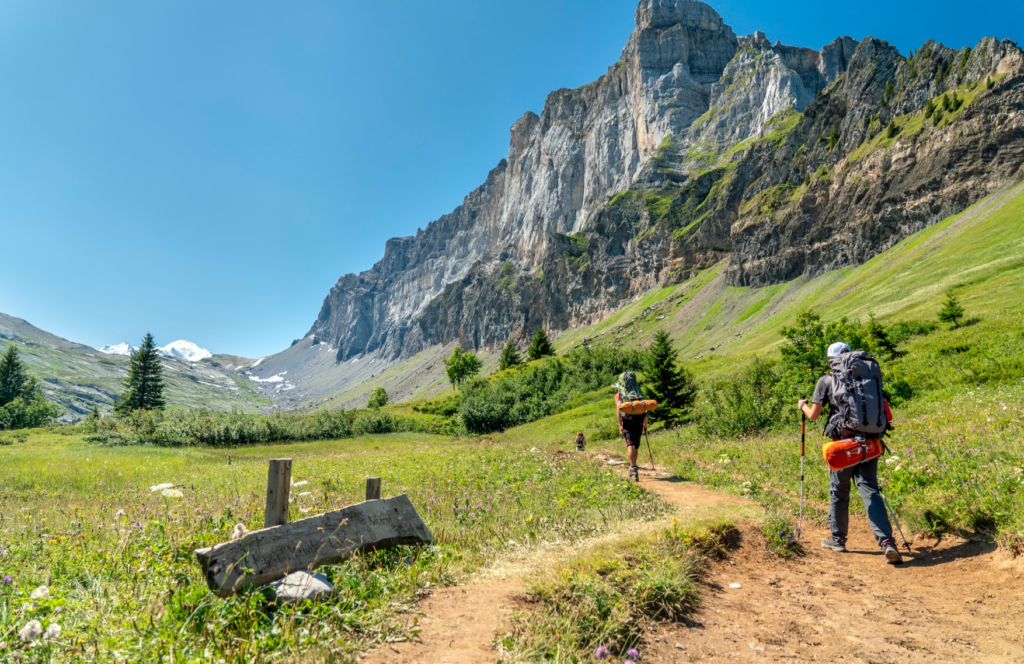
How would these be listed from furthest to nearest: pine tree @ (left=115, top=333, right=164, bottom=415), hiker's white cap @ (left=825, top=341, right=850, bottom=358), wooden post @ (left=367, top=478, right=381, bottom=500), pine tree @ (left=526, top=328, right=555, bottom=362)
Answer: pine tree @ (left=526, top=328, right=555, bottom=362), pine tree @ (left=115, top=333, right=164, bottom=415), hiker's white cap @ (left=825, top=341, right=850, bottom=358), wooden post @ (left=367, top=478, right=381, bottom=500)

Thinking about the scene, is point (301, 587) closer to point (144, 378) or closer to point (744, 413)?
point (744, 413)

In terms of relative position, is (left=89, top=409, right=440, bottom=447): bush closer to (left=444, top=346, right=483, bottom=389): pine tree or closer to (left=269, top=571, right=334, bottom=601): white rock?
(left=269, top=571, right=334, bottom=601): white rock

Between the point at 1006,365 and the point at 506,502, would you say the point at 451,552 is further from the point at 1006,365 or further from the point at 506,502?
the point at 1006,365

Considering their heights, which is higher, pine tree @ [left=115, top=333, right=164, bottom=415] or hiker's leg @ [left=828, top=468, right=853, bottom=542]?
pine tree @ [left=115, top=333, right=164, bottom=415]

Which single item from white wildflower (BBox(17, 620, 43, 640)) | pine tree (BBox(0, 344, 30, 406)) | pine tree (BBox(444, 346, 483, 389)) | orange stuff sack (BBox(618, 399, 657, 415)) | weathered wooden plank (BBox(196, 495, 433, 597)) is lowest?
weathered wooden plank (BBox(196, 495, 433, 597))

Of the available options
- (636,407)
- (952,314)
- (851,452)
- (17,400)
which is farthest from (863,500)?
(17,400)

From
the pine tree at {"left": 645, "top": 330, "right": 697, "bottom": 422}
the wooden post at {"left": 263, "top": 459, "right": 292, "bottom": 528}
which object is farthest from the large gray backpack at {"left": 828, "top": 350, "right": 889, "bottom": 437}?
the pine tree at {"left": 645, "top": 330, "right": 697, "bottom": 422}

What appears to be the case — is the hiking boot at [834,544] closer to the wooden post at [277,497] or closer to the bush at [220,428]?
the wooden post at [277,497]

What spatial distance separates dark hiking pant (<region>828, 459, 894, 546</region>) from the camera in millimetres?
6766

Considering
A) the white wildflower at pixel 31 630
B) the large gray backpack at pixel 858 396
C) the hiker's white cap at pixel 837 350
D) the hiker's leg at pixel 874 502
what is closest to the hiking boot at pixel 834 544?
the hiker's leg at pixel 874 502

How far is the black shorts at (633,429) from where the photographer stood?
1366 cm

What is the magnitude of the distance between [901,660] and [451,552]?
4.98m

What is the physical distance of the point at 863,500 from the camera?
276 inches

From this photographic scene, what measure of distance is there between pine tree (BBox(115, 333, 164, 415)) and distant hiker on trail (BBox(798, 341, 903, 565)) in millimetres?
105947
